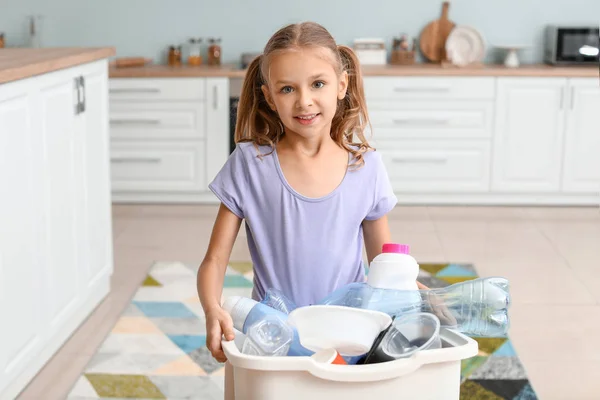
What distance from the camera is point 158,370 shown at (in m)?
2.82

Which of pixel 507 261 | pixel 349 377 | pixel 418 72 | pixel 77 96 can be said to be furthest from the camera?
pixel 418 72

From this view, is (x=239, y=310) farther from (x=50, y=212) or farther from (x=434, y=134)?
(x=434, y=134)

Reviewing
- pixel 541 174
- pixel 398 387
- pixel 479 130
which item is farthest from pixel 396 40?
pixel 398 387

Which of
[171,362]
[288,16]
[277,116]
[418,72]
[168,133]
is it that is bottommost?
[171,362]

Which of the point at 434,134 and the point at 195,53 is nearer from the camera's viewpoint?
the point at 434,134

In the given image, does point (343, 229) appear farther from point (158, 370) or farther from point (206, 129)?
point (206, 129)

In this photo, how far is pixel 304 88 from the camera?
4.20ft

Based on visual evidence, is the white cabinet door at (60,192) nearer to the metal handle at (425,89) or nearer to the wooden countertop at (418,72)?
the wooden countertop at (418,72)

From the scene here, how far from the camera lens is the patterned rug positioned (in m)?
2.65

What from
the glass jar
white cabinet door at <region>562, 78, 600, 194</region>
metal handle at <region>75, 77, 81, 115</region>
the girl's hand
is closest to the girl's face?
the girl's hand

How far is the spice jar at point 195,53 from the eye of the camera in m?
5.40

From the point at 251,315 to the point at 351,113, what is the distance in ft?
1.63

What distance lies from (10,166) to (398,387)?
1719 millimetres

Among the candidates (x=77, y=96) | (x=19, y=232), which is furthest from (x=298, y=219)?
(x=77, y=96)
